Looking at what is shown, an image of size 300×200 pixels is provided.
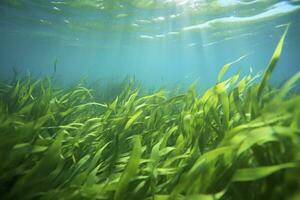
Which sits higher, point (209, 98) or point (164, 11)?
point (164, 11)

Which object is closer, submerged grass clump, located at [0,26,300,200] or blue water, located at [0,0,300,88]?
submerged grass clump, located at [0,26,300,200]

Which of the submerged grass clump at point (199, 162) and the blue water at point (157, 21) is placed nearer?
the submerged grass clump at point (199, 162)

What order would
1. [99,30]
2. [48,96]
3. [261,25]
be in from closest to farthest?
1. [48,96]
2. [261,25]
3. [99,30]

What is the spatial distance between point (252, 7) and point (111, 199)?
64.4 ft

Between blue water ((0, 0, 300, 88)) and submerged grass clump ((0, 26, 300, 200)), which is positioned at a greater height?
blue water ((0, 0, 300, 88))

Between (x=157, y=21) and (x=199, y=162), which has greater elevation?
(x=157, y=21)

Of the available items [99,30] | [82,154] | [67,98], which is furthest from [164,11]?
[82,154]

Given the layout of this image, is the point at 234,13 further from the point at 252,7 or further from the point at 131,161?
the point at 131,161

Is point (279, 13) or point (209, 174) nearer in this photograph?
point (209, 174)

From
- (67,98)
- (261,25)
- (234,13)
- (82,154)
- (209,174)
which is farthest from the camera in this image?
(261,25)

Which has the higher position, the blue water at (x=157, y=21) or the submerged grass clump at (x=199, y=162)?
the blue water at (x=157, y=21)

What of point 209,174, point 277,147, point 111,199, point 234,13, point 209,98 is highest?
point 234,13

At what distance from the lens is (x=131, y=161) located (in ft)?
5.68

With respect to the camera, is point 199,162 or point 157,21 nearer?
point 199,162
